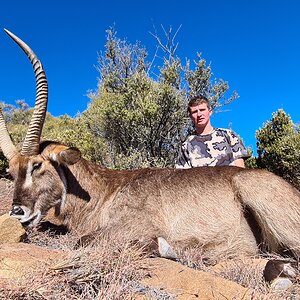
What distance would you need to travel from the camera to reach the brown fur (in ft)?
12.8

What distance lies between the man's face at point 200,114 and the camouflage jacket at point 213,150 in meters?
0.22

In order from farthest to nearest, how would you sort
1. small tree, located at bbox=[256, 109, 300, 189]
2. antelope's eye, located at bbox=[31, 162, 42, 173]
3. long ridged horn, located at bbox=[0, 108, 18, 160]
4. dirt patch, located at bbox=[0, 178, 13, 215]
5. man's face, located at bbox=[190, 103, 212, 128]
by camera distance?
small tree, located at bbox=[256, 109, 300, 189]
dirt patch, located at bbox=[0, 178, 13, 215]
man's face, located at bbox=[190, 103, 212, 128]
long ridged horn, located at bbox=[0, 108, 18, 160]
antelope's eye, located at bbox=[31, 162, 42, 173]

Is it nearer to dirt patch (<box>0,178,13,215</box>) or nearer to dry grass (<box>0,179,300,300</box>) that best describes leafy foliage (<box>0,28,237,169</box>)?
dirt patch (<box>0,178,13,215</box>)

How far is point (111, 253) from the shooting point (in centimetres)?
307

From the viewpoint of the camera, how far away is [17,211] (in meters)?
4.32

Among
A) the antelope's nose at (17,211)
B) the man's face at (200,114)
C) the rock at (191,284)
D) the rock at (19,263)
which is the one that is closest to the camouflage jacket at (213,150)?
the man's face at (200,114)

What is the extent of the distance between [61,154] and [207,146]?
2.78 m

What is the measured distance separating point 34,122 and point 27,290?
292 centimetres

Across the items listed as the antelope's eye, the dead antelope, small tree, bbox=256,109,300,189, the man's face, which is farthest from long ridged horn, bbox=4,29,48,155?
small tree, bbox=256,109,300,189

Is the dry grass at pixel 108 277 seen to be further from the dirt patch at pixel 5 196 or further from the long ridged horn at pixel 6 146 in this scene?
the dirt patch at pixel 5 196

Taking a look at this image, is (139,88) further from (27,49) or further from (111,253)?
(111,253)


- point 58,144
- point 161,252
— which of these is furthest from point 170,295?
point 58,144

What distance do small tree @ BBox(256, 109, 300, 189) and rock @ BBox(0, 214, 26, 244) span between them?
883 centimetres

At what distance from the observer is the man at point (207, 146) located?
20.9 feet
